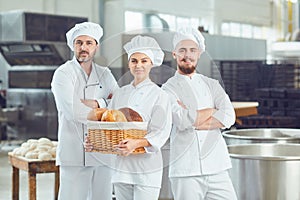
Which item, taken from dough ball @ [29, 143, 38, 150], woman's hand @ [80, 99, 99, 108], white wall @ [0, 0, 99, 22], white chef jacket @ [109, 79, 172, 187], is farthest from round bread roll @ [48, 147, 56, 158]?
white wall @ [0, 0, 99, 22]

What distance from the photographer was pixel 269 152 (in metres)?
3.13

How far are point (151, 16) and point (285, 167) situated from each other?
8882 millimetres

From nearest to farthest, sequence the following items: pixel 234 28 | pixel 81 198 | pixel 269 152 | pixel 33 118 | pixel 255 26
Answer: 1. pixel 81 198
2. pixel 269 152
3. pixel 33 118
4. pixel 234 28
5. pixel 255 26

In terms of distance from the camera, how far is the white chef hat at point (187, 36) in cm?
222

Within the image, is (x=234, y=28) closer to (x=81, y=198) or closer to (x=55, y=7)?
(x=55, y=7)

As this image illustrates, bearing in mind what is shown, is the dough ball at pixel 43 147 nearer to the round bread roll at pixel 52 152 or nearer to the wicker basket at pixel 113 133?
the round bread roll at pixel 52 152

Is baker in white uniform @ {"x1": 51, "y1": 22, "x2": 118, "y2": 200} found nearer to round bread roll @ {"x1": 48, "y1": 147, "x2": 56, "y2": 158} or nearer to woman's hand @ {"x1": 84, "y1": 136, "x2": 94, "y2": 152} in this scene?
woman's hand @ {"x1": 84, "y1": 136, "x2": 94, "y2": 152}

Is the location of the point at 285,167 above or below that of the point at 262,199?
above

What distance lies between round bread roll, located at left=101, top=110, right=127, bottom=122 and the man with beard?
0.72ft

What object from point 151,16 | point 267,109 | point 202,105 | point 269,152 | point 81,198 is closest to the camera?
point 202,105

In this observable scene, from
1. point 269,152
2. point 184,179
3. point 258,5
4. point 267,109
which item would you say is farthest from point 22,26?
point 258,5

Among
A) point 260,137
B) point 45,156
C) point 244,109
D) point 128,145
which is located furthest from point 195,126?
point 244,109

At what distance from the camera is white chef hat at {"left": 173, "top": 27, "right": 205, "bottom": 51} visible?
222 centimetres

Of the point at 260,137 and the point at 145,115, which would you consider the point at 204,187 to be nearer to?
the point at 145,115
